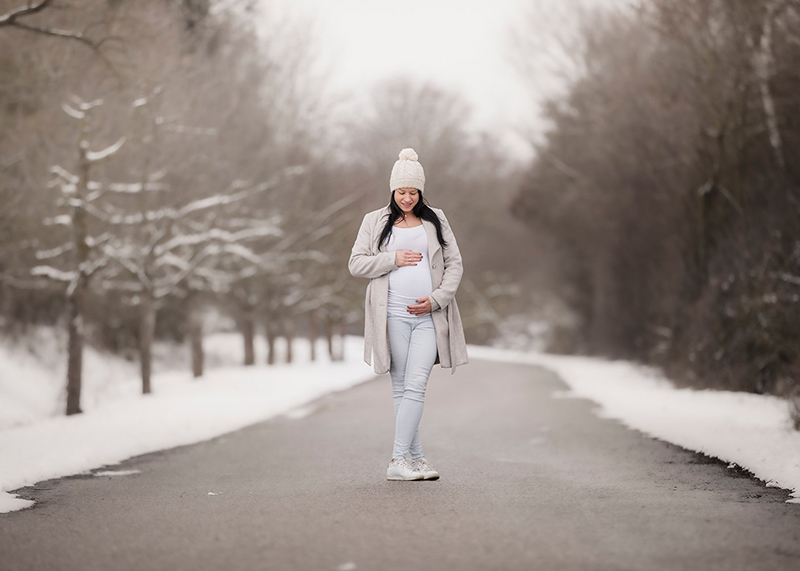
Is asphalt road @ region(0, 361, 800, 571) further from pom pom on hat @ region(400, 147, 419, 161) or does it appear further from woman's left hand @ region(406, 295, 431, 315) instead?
pom pom on hat @ region(400, 147, 419, 161)

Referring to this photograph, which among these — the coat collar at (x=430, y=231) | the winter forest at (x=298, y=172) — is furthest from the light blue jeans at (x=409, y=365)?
the winter forest at (x=298, y=172)

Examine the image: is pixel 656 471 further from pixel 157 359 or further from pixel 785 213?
pixel 157 359

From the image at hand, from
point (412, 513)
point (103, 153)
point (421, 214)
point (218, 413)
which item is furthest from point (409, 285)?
point (103, 153)

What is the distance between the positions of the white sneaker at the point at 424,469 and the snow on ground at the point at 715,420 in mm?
2401

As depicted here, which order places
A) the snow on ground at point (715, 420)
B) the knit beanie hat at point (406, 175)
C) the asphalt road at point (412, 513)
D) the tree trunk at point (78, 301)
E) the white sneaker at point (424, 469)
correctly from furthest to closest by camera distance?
the tree trunk at point (78, 301)
the snow on ground at point (715, 420)
the white sneaker at point (424, 469)
the knit beanie hat at point (406, 175)
the asphalt road at point (412, 513)

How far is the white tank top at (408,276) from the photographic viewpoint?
25.5ft

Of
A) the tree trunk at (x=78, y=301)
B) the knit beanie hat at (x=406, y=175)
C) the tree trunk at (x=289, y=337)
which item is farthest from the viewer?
the tree trunk at (x=289, y=337)

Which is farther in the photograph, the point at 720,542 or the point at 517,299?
the point at 517,299

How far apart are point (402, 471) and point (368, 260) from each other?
60.5 inches

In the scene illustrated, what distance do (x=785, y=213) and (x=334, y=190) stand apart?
1692cm

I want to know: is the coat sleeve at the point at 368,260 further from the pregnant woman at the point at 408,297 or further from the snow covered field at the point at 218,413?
the snow covered field at the point at 218,413

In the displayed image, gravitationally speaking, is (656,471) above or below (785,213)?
below

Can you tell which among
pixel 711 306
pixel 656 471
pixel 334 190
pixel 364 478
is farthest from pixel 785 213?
pixel 334 190

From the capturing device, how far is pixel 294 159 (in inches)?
1061
